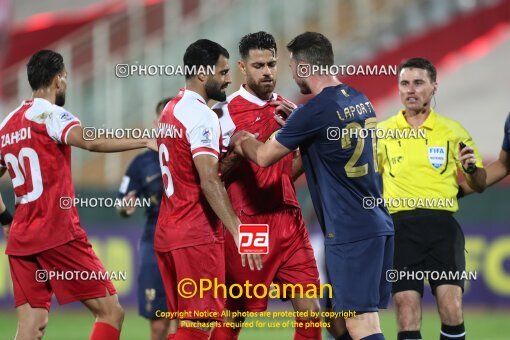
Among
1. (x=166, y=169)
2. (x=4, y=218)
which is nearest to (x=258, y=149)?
(x=166, y=169)

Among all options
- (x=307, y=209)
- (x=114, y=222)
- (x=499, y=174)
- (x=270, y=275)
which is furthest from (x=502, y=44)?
(x=270, y=275)

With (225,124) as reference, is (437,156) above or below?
below

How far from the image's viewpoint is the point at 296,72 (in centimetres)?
673

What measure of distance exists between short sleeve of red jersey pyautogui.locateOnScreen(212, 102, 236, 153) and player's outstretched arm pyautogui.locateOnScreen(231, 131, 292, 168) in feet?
0.63

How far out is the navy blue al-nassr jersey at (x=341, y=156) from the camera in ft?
21.4

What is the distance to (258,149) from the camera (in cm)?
675

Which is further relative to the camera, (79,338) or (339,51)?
(339,51)

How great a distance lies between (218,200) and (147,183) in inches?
109

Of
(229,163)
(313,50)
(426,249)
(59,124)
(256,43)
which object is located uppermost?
(256,43)

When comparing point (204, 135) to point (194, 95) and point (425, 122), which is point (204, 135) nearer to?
point (194, 95)

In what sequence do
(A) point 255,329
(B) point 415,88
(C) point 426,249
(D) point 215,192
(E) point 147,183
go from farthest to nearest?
(A) point 255,329, (E) point 147,183, (B) point 415,88, (C) point 426,249, (D) point 215,192

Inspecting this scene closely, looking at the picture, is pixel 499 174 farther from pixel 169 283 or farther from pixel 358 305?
pixel 169 283

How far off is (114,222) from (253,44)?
22.2 feet

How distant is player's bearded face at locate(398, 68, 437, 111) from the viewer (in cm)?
791
